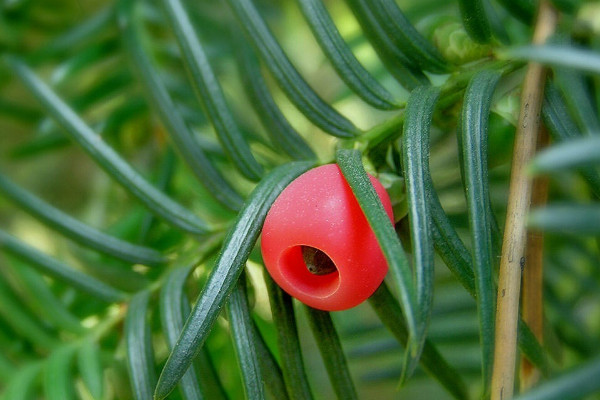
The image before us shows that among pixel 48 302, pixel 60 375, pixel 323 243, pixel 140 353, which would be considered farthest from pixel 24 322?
pixel 323 243

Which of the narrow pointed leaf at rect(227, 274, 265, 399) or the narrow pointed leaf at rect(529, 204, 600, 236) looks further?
the narrow pointed leaf at rect(227, 274, 265, 399)

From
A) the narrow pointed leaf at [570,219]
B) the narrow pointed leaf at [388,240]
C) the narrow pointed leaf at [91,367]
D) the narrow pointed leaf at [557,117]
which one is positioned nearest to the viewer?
the narrow pointed leaf at [570,219]

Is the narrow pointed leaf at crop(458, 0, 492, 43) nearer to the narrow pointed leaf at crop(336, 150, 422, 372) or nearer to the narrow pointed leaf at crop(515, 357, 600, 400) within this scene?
the narrow pointed leaf at crop(336, 150, 422, 372)

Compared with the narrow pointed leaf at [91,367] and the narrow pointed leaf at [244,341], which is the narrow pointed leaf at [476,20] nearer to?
the narrow pointed leaf at [244,341]

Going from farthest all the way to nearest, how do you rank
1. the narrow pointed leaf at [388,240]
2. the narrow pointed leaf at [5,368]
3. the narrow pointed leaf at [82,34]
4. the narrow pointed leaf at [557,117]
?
1. the narrow pointed leaf at [82,34]
2. the narrow pointed leaf at [5,368]
3. the narrow pointed leaf at [557,117]
4. the narrow pointed leaf at [388,240]

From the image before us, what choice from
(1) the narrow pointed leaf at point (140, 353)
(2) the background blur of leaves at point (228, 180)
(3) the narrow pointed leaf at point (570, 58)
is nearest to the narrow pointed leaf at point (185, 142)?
(2) the background blur of leaves at point (228, 180)

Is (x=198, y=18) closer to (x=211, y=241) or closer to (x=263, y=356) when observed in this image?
(x=211, y=241)

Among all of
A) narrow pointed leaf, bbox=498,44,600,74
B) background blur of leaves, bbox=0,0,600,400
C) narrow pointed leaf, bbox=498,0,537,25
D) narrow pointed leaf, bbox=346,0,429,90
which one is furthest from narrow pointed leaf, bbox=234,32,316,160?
narrow pointed leaf, bbox=498,44,600,74

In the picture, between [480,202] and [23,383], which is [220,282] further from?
[23,383]
